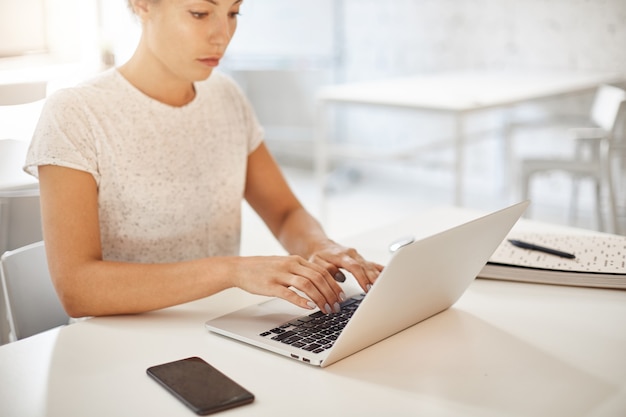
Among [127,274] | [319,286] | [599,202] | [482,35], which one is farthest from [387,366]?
[482,35]

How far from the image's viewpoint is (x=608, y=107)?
3.21m

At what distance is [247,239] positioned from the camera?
3.84 m

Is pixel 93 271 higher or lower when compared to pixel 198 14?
lower

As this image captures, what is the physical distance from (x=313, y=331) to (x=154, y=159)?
0.57 metres

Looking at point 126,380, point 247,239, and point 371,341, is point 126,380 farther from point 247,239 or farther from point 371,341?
point 247,239

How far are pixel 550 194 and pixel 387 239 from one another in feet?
10.2

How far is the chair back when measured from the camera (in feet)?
10.1

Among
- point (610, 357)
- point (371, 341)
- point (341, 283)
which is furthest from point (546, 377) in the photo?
point (341, 283)

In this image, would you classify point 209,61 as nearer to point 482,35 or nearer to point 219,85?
point 219,85

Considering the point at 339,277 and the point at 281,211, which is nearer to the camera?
the point at 339,277

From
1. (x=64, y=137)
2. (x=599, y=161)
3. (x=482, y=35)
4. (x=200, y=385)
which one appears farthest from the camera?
(x=482, y=35)

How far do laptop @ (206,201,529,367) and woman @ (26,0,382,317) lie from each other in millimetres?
38

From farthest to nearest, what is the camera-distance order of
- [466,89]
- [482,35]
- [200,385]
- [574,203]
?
[482,35], [574,203], [466,89], [200,385]

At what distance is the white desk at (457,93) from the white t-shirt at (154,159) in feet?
5.54
